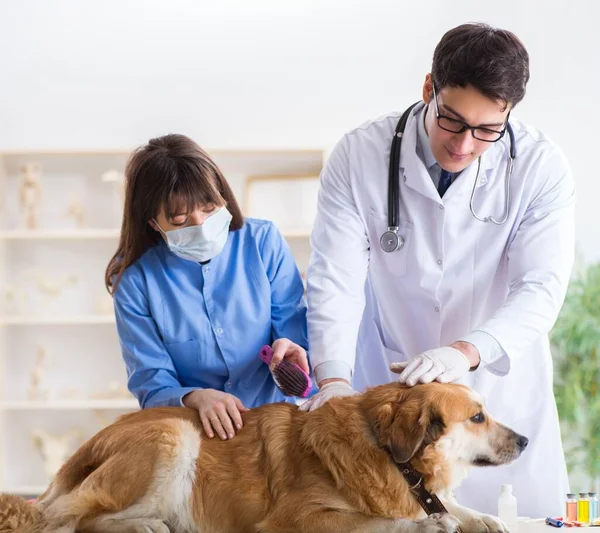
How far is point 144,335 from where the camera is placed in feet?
6.88

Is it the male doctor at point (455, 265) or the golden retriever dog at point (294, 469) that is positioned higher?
the male doctor at point (455, 265)

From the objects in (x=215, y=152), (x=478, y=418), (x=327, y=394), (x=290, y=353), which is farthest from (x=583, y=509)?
(x=215, y=152)

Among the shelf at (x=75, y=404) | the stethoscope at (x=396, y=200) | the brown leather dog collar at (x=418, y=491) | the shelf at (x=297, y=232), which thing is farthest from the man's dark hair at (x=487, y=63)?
the shelf at (x=75, y=404)

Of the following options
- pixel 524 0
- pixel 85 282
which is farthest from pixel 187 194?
pixel 524 0

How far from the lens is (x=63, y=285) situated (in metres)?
5.46

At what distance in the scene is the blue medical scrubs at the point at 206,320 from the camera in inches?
82.5

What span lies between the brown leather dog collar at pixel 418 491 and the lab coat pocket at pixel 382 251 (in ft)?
2.13

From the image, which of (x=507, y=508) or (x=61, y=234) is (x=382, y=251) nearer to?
(x=507, y=508)

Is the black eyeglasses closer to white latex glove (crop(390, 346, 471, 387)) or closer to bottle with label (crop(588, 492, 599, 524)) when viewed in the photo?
white latex glove (crop(390, 346, 471, 387))

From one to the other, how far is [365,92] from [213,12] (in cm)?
115

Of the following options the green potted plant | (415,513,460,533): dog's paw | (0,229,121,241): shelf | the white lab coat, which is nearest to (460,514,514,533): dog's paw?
(415,513,460,533): dog's paw

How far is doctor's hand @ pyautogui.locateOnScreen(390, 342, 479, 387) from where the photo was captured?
174 cm

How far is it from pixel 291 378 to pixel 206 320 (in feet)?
0.98

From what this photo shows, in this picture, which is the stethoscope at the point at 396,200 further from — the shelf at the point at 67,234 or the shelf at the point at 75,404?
the shelf at the point at 75,404
